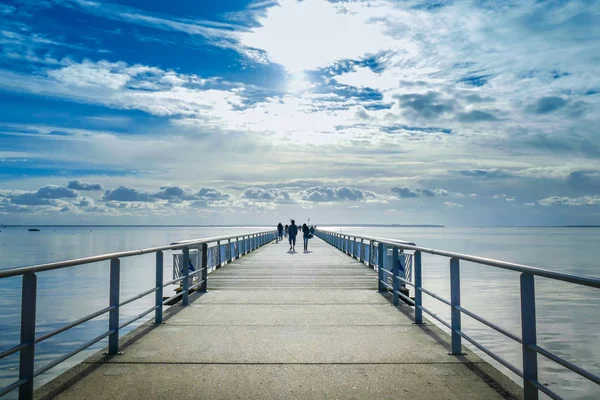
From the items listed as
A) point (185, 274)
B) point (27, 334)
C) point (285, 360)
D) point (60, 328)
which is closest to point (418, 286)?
point (285, 360)

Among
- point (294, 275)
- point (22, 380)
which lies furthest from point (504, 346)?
point (22, 380)

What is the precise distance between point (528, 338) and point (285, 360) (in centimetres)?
271

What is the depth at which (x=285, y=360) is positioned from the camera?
580 centimetres

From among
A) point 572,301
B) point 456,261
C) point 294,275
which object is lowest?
point 572,301

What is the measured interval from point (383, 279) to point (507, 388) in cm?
687

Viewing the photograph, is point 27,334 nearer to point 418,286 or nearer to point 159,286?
point 159,286

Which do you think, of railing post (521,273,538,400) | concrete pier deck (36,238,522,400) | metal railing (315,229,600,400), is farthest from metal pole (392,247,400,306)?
railing post (521,273,538,400)

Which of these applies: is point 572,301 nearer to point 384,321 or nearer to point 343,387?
point 384,321

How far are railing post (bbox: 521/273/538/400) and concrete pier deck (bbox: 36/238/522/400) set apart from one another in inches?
15.4

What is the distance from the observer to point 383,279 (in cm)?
1170

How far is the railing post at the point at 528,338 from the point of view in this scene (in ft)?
13.9

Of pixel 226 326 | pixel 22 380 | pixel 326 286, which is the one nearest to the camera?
pixel 22 380

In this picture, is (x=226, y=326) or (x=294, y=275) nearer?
(x=226, y=326)

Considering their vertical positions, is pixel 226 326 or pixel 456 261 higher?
pixel 456 261
